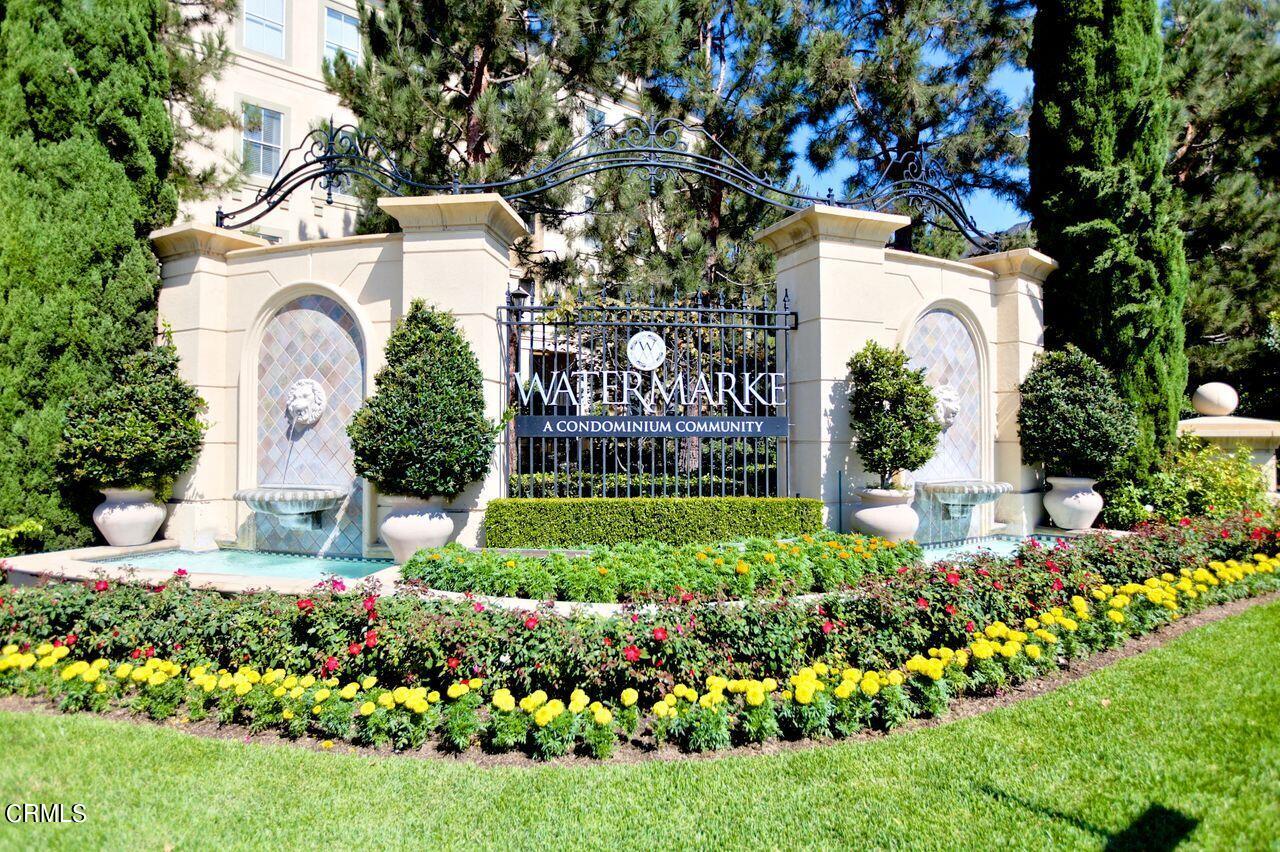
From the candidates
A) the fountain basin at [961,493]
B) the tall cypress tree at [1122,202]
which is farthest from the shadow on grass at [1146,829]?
the tall cypress tree at [1122,202]

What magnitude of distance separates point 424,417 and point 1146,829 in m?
6.01

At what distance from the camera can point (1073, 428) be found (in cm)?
803

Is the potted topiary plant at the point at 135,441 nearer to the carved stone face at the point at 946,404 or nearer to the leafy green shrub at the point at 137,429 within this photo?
the leafy green shrub at the point at 137,429

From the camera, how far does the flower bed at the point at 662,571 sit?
488 cm

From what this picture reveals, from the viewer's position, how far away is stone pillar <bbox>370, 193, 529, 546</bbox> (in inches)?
281

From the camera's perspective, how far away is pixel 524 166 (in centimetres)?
1070

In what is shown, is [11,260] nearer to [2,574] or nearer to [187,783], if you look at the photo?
[2,574]

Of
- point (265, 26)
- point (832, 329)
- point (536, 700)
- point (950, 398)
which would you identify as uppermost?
point (265, 26)

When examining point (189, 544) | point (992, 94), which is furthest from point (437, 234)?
point (992, 94)

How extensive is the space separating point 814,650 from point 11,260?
897 centimetres

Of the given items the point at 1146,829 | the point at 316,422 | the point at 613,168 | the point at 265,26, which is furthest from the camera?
the point at 265,26

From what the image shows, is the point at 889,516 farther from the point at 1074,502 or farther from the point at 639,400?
the point at 639,400

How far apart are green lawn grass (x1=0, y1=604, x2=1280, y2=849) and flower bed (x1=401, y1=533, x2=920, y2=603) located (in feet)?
5.36

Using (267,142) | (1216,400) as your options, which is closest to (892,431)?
(1216,400)
